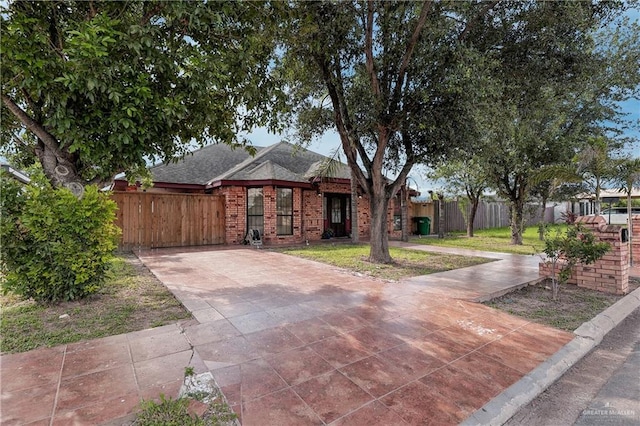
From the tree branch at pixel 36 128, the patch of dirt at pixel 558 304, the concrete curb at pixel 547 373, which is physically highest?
the tree branch at pixel 36 128

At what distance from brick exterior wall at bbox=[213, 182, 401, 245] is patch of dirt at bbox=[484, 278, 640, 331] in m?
8.72

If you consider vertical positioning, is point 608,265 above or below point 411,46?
below

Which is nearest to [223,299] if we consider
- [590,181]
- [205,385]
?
[205,385]

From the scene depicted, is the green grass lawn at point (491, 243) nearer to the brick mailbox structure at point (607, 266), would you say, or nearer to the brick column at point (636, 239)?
the brick column at point (636, 239)

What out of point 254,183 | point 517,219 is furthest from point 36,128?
point 517,219

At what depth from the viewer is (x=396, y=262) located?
834cm

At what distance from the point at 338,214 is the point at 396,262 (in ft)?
23.5

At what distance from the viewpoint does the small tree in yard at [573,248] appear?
5121 millimetres

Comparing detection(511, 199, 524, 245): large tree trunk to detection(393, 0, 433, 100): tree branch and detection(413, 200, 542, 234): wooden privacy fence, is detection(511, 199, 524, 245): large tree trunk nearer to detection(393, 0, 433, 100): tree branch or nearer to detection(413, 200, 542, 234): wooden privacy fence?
detection(413, 200, 542, 234): wooden privacy fence

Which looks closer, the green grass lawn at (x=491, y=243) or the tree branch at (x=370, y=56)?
the tree branch at (x=370, y=56)

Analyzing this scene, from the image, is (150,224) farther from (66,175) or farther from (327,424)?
(327,424)

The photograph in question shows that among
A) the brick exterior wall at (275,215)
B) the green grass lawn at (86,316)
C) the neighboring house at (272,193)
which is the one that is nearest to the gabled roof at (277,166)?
the neighboring house at (272,193)

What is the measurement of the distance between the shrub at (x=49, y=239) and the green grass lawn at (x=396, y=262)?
16.4 ft

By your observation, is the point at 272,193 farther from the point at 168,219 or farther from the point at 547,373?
the point at 547,373
